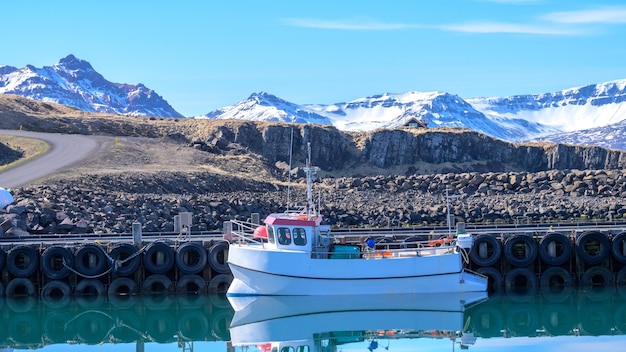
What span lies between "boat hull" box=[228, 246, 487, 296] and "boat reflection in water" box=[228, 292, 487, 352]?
0.99 ft

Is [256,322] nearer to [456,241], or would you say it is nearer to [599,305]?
[456,241]

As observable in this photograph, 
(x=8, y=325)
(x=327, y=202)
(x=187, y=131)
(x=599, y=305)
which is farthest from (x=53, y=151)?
(x=599, y=305)

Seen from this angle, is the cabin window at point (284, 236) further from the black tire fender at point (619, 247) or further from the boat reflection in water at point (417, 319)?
the black tire fender at point (619, 247)

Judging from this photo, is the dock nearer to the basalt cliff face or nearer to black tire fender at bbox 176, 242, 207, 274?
black tire fender at bbox 176, 242, 207, 274

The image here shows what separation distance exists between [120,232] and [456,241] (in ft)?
63.2

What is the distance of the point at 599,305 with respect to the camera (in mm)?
40312

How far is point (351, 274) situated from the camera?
39812mm

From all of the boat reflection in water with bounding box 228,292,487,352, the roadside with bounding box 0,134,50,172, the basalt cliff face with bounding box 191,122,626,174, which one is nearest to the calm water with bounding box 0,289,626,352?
the boat reflection in water with bounding box 228,292,487,352

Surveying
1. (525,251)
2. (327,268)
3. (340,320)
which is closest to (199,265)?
(327,268)

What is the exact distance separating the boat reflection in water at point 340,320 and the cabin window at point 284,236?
6.66 ft

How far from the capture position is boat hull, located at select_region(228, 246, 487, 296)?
1563 inches

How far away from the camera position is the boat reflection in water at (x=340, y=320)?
3434 centimetres

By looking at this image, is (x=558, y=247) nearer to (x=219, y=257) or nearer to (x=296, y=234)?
(x=296, y=234)

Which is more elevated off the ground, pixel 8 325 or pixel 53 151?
pixel 53 151
